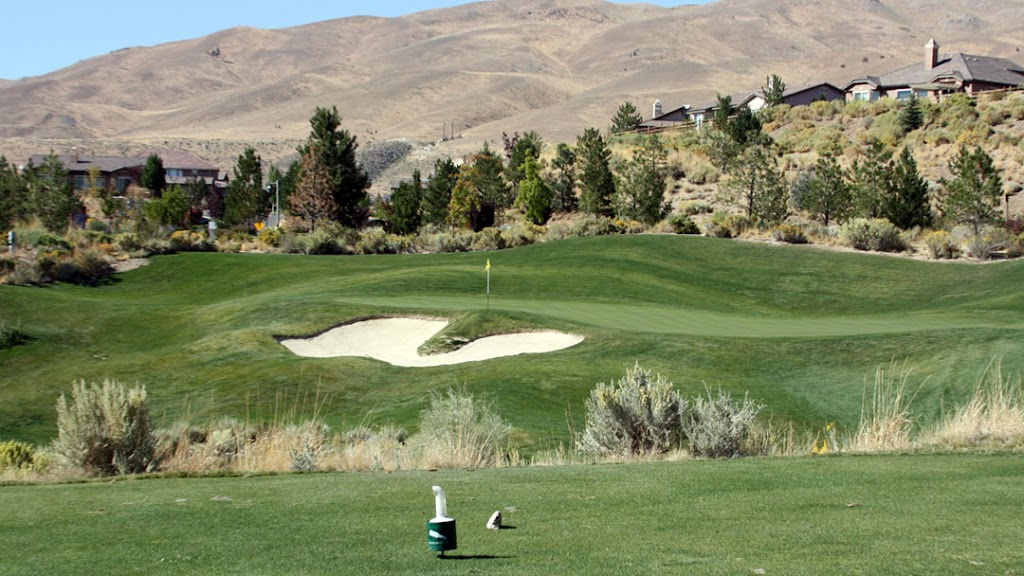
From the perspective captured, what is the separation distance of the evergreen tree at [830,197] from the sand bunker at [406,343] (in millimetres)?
24294

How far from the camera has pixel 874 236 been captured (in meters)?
38.1

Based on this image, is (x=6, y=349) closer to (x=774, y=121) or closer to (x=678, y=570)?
(x=678, y=570)

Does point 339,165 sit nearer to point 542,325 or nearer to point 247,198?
point 247,198

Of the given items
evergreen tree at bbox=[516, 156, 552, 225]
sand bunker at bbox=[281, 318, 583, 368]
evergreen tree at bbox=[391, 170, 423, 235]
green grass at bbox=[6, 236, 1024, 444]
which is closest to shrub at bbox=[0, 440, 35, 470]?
green grass at bbox=[6, 236, 1024, 444]

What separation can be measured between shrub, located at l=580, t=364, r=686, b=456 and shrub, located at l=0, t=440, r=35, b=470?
670cm

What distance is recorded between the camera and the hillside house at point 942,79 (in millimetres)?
71750

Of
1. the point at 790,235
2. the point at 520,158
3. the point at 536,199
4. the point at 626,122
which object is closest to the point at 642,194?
the point at 790,235

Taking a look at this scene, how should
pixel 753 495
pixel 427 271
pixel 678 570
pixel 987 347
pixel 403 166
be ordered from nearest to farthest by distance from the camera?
pixel 678 570
pixel 753 495
pixel 987 347
pixel 427 271
pixel 403 166

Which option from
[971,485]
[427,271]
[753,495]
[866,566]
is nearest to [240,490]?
[753,495]

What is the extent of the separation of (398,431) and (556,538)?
7.33 metres

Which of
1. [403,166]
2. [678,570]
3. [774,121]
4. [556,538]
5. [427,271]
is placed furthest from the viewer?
[403,166]

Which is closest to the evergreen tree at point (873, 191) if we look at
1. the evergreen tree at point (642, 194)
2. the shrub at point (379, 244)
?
the evergreen tree at point (642, 194)

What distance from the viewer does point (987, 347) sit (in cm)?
1838

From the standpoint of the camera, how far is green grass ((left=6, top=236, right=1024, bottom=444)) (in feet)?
58.0
